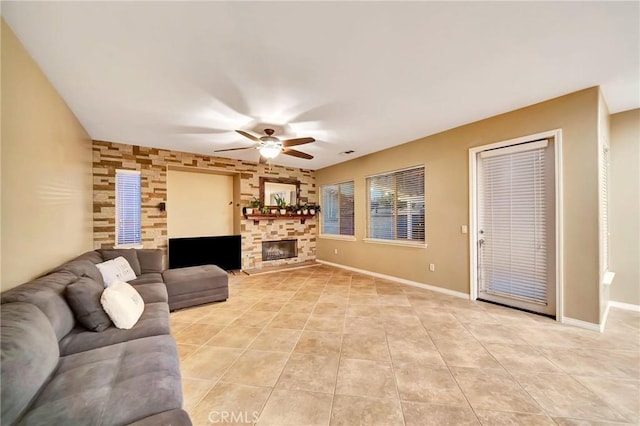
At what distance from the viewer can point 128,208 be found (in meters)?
4.34

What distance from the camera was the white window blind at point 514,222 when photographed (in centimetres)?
290

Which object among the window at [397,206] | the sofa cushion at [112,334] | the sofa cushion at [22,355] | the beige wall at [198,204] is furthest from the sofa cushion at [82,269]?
the window at [397,206]

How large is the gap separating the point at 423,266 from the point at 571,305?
1.78m

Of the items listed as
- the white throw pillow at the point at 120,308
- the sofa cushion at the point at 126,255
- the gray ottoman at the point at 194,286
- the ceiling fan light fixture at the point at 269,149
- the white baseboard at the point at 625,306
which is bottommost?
the white baseboard at the point at 625,306

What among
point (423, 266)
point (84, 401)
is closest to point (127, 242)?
point (84, 401)

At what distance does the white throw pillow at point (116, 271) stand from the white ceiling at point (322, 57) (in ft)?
6.20

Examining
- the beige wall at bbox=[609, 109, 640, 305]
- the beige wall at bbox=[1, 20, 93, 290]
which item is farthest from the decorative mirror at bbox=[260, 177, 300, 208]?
the beige wall at bbox=[609, 109, 640, 305]

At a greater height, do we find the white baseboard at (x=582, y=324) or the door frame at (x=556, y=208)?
the door frame at (x=556, y=208)

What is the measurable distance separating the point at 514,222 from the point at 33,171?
5.13m

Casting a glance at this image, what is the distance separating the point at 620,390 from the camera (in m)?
1.67

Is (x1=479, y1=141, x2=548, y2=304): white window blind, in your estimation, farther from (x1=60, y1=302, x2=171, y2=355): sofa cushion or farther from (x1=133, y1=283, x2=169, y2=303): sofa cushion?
(x1=133, y1=283, x2=169, y2=303): sofa cushion

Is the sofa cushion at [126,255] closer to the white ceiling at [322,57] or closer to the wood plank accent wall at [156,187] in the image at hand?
the wood plank accent wall at [156,187]

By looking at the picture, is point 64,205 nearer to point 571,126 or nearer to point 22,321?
point 22,321

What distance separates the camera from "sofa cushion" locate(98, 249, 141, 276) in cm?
314
